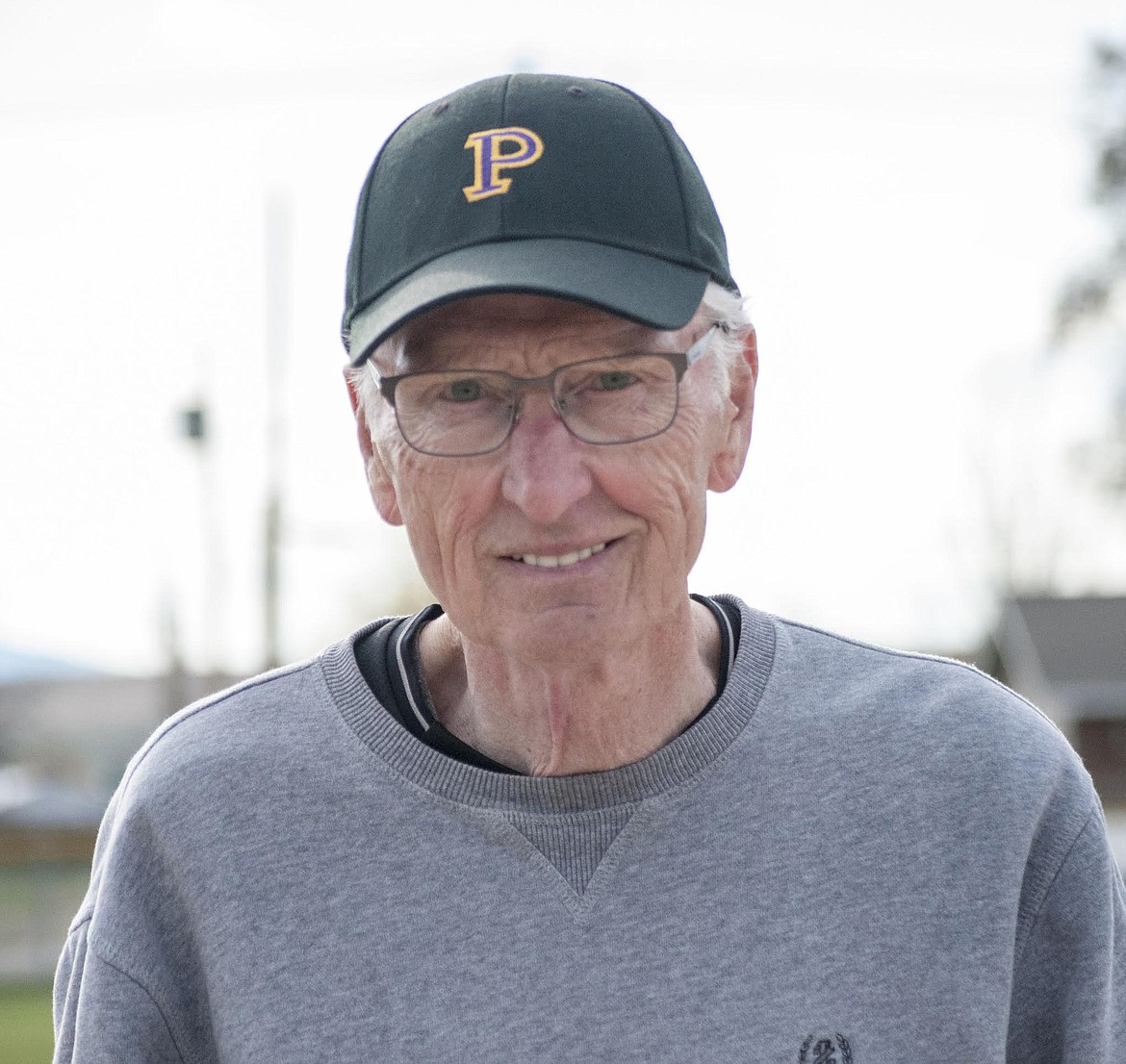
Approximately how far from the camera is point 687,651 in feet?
7.58

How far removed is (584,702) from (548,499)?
35cm

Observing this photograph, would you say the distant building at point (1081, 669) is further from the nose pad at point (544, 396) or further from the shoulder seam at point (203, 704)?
the nose pad at point (544, 396)

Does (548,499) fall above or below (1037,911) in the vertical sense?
above

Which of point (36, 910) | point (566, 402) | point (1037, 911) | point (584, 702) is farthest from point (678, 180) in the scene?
point (36, 910)

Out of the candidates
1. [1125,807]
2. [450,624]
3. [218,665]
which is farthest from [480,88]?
[1125,807]

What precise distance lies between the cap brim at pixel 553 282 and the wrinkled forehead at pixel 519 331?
0.04 meters

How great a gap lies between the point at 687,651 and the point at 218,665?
2046cm

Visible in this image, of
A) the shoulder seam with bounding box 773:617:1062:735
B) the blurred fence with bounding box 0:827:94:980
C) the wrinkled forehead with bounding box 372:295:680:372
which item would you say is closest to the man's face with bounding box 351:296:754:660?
the wrinkled forehead with bounding box 372:295:680:372

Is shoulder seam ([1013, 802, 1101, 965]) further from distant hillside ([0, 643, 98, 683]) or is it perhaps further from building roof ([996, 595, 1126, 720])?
distant hillside ([0, 643, 98, 683])

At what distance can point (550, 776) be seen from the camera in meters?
2.17

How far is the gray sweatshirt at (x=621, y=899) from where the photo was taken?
2.01 m

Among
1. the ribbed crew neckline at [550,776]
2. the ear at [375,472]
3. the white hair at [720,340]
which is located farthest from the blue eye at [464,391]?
the ribbed crew neckline at [550,776]

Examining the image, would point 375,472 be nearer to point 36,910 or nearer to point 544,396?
point 544,396

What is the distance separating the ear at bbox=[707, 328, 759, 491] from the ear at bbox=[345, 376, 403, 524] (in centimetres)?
48
